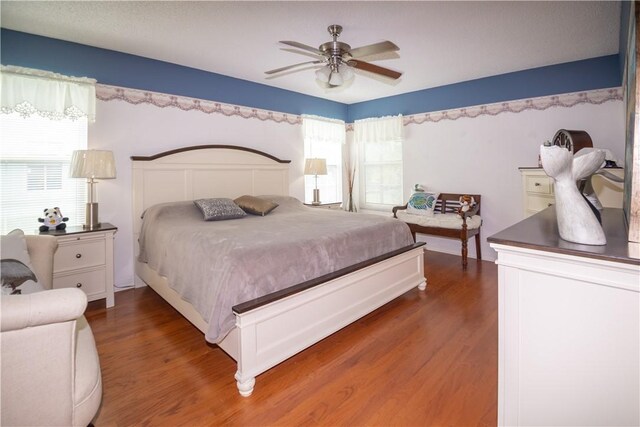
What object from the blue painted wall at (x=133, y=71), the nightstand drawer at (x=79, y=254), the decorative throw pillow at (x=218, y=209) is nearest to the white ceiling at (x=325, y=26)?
the blue painted wall at (x=133, y=71)

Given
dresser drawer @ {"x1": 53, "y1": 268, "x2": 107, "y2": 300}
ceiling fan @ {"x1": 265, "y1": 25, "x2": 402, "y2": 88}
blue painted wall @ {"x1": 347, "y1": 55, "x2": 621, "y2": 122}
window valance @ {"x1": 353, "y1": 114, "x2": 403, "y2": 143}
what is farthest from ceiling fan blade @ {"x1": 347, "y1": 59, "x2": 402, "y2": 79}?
dresser drawer @ {"x1": 53, "y1": 268, "x2": 107, "y2": 300}

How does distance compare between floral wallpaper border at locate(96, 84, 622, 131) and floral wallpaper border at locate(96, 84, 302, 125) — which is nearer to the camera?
floral wallpaper border at locate(96, 84, 302, 125)

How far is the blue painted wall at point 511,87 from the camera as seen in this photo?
3.52 meters

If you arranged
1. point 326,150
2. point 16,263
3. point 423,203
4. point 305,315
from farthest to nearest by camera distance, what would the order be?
point 326,150 < point 423,203 < point 305,315 < point 16,263

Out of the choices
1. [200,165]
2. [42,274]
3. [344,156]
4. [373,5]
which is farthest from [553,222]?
[344,156]

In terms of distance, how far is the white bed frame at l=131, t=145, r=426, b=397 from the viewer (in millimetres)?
1808

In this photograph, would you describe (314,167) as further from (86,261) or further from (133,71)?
(86,261)

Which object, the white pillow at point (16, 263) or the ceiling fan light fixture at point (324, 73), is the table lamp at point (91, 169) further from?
the ceiling fan light fixture at point (324, 73)

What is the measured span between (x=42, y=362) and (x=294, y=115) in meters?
4.37

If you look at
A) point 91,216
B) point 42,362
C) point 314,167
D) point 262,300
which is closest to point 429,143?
point 314,167

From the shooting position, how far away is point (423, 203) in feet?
14.8

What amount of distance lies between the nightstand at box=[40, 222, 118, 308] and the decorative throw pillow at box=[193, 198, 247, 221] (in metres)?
0.81

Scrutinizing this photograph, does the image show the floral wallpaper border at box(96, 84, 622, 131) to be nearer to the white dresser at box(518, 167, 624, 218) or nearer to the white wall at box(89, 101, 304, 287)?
the white wall at box(89, 101, 304, 287)

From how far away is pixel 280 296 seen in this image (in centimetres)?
188
